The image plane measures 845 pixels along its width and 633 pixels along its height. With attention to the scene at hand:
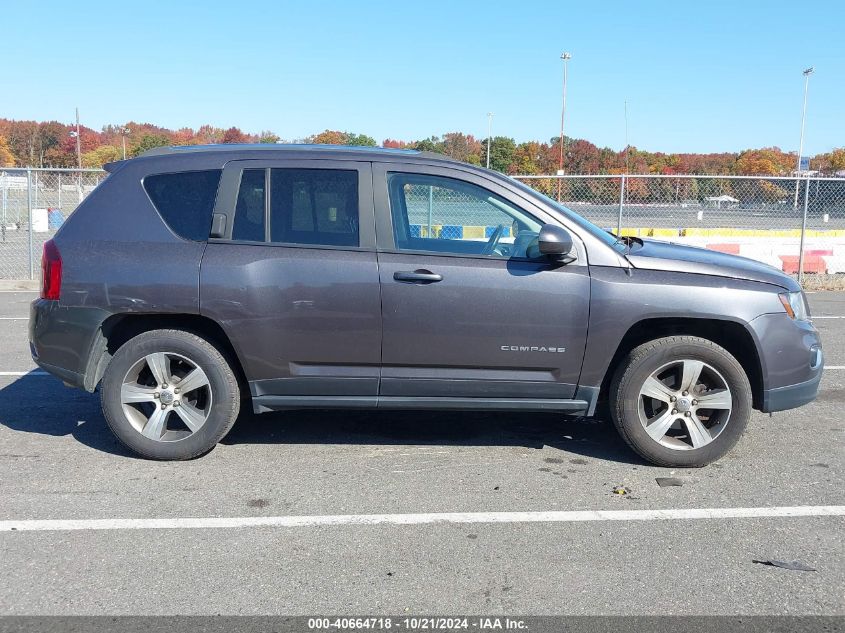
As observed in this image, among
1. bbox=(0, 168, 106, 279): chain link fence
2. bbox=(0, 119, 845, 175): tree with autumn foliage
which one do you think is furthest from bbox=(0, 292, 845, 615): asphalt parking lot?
bbox=(0, 119, 845, 175): tree with autumn foliage

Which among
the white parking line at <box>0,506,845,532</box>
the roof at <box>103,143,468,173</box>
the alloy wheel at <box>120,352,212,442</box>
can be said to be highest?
the roof at <box>103,143,468,173</box>

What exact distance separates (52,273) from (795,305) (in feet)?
14.5

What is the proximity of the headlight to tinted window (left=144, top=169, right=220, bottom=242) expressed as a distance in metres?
3.41

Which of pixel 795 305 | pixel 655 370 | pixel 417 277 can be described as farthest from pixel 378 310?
pixel 795 305

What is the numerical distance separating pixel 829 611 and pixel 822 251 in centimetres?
1247

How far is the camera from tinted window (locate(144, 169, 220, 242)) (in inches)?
181

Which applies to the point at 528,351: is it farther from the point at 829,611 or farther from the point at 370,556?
the point at 829,611

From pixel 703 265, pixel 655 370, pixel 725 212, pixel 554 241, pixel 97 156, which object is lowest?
pixel 655 370

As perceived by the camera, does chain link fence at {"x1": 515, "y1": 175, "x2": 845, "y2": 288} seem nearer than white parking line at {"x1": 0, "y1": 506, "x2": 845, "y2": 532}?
No

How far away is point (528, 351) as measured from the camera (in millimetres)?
4508

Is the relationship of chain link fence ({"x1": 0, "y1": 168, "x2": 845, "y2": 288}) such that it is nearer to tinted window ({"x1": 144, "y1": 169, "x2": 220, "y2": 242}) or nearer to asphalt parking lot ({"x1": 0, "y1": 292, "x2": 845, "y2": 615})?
asphalt parking lot ({"x1": 0, "y1": 292, "x2": 845, "y2": 615})

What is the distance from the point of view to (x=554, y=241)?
4332mm

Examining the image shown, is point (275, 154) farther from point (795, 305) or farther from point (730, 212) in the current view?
point (730, 212)

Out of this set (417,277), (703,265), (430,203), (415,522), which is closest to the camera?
(415,522)
